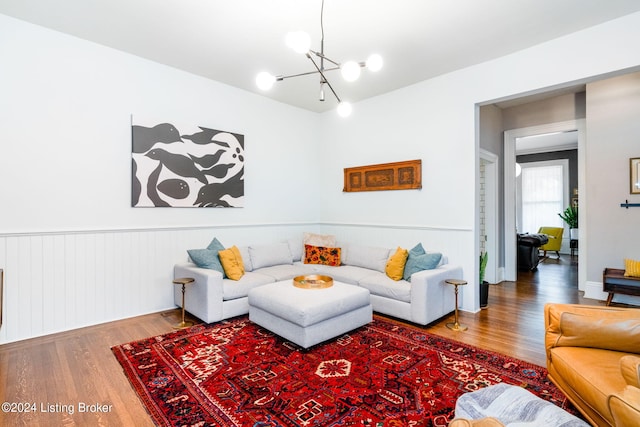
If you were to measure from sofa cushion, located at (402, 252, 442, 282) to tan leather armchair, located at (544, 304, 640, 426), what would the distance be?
5.07ft

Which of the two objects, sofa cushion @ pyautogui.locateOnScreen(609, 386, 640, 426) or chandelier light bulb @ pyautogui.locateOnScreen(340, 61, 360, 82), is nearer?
sofa cushion @ pyautogui.locateOnScreen(609, 386, 640, 426)

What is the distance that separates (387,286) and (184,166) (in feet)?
9.58

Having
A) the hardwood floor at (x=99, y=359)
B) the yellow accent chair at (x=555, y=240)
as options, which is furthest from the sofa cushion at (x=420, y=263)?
the yellow accent chair at (x=555, y=240)

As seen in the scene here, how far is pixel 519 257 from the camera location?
21.9 feet

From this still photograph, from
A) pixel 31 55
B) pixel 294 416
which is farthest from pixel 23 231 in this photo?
pixel 294 416

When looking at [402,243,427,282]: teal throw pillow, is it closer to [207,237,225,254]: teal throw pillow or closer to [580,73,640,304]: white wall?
[207,237,225,254]: teal throw pillow

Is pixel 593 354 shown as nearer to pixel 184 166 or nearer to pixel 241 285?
pixel 241 285

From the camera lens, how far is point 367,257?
4.43 metres

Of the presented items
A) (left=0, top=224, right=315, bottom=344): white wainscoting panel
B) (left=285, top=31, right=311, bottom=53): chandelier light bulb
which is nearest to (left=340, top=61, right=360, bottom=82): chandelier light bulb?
(left=285, top=31, right=311, bottom=53): chandelier light bulb

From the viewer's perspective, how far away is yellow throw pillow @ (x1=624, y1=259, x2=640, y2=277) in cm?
383

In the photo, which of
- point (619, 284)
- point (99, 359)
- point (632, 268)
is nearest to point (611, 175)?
point (632, 268)

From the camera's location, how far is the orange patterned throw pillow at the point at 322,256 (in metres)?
4.64

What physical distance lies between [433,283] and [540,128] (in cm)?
375

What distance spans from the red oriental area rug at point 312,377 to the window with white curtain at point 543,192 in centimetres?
766
